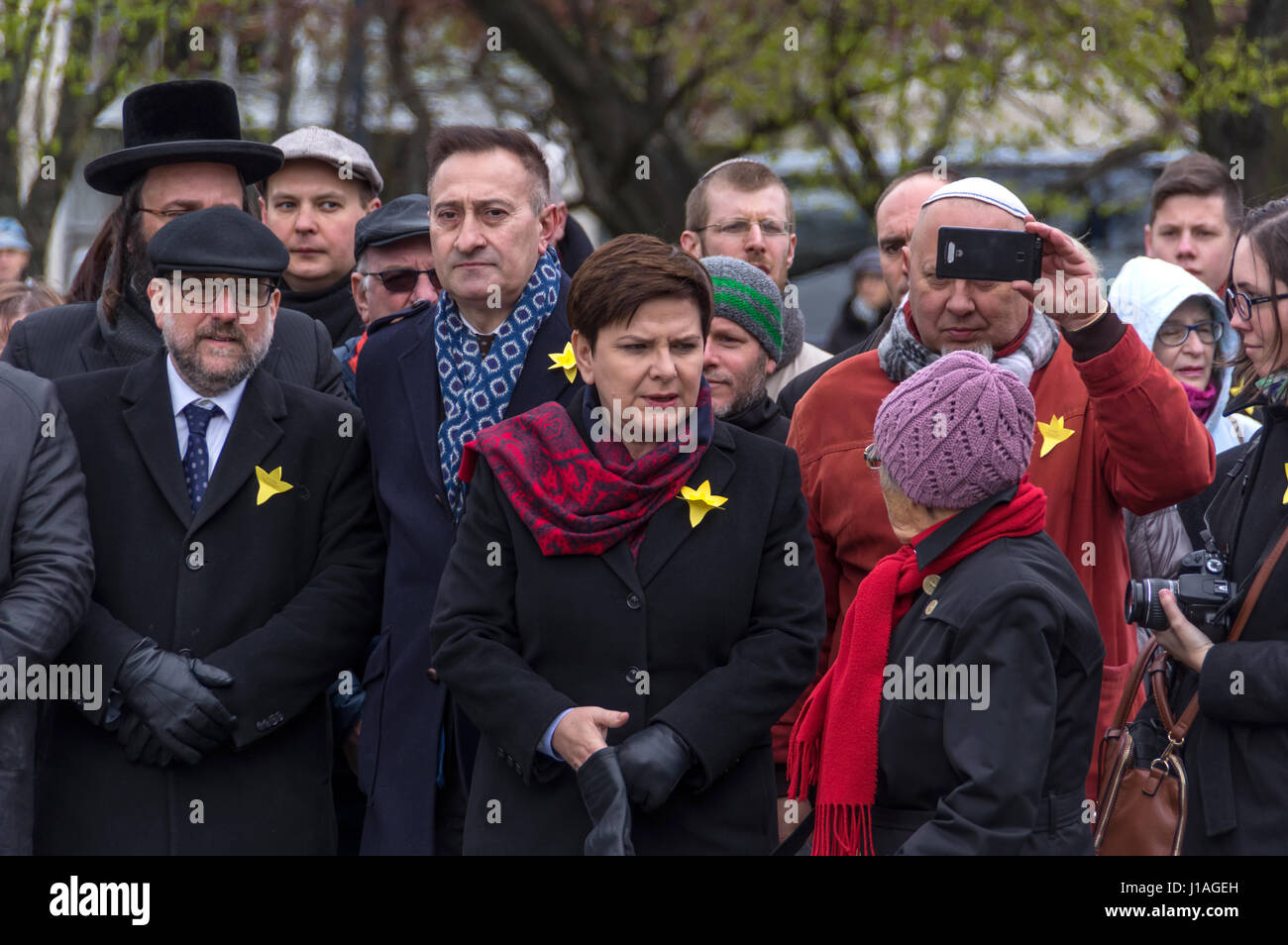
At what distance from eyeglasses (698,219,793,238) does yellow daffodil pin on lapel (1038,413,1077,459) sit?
1.83m

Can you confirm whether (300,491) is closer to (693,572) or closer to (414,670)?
(414,670)

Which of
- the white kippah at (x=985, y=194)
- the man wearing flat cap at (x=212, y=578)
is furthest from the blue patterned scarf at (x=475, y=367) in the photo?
the white kippah at (x=985, y=194)

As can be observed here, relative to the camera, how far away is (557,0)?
48.5 ft

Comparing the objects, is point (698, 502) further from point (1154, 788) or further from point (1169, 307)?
point (1169, 307)

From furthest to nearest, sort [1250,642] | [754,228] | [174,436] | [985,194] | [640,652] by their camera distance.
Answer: [754,228], [174,436], [985,194], [1250,642], [640,652]

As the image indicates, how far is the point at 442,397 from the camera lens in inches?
172

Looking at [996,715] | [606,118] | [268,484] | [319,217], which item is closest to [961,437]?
[996,715]

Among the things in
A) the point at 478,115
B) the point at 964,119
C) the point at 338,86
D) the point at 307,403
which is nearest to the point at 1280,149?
the point at 964,119

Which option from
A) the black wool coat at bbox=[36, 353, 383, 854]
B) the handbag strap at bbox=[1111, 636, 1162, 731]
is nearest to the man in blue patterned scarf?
the black wool coat at bbox=[36, 353, 383, 854]

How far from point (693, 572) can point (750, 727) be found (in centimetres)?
35

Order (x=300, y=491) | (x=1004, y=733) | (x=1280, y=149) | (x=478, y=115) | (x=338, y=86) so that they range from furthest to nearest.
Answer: (x=478, y=115)
(x=338, y=86)
(x=1280, y=149)
(x=300, y=491)
(x=1004, y=733)

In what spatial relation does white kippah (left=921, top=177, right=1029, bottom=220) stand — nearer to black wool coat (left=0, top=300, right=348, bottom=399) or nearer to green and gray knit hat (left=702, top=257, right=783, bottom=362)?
green and gray knit hat (left=702, top=257, right=783, bottom=362)

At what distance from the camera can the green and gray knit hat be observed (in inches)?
194

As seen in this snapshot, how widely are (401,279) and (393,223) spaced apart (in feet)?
0.59
